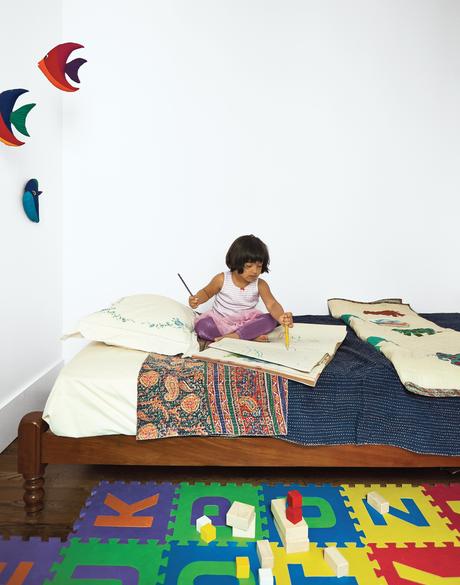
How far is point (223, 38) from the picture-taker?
8.72 ft

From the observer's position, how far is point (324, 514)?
56.6 inches

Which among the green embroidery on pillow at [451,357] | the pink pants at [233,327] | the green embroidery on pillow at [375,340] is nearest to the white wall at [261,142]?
the pink pants at [233,327]

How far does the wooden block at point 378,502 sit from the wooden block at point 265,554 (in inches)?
Result: 15.9

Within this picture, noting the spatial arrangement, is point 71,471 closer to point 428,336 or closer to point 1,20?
point 428,336

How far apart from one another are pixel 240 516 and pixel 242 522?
16mm

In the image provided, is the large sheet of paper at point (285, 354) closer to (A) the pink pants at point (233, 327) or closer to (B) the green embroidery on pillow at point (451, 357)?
(A) the pink pants at point (233, 327)

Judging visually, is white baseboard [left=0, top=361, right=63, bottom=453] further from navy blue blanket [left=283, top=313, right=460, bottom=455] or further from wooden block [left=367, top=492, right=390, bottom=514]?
wooden block [left=367, top=492, right=390, bottom=514]

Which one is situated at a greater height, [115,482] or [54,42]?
[54,42]

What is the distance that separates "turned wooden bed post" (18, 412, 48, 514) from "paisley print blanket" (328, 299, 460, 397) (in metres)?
1.16

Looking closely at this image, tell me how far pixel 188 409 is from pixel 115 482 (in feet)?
1.26

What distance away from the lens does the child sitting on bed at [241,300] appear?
1.95m

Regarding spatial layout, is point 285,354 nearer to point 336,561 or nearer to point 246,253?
point 246,253

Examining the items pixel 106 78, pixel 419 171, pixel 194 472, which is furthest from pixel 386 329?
pixel 106 78

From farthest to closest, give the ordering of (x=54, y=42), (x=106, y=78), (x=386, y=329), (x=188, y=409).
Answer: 1. (x=106, y=78)
2. (x=54, y=42)
3. (x=386, y=329)
4. (x=188, y=409)
